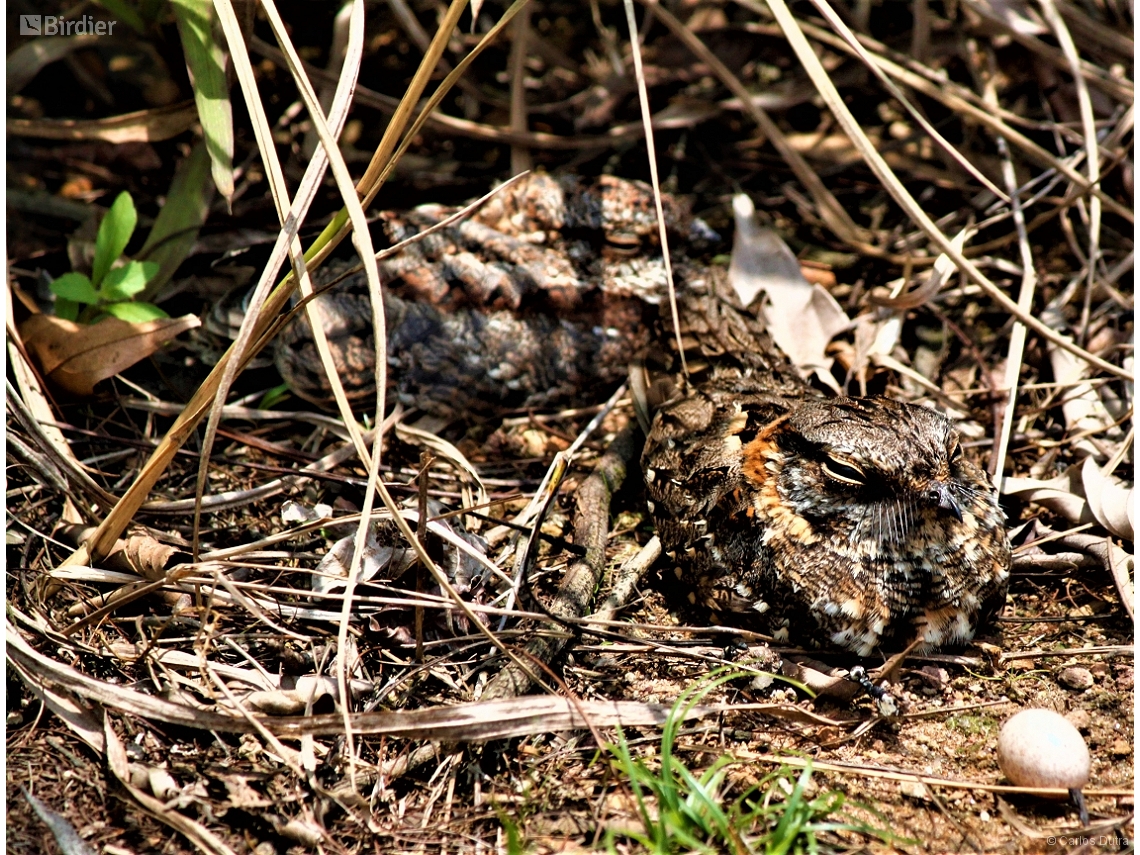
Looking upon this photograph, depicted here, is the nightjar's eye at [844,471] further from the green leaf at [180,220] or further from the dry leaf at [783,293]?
the green leaf at [180,220]

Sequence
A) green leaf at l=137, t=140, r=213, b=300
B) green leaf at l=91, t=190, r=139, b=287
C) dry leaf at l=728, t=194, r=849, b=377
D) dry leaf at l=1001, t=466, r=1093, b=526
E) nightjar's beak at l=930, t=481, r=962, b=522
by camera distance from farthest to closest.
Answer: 1. dry leaf at l=728, t=194, r=849, b=377
2. green leaf at l=137, t=140, r=213, b=300
3. green leaf at l=91, t=190, r=139, b=287
4. dry leaf at l=1001, t=466, r=1093, b=526
5. nightjar's beak at l=930, t=481, r=962, b=522

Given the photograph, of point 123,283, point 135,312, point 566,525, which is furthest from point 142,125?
point 566,525

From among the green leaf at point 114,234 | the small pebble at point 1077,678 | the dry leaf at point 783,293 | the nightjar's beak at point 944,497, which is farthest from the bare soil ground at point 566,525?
the nightjar's beak at point 944,497

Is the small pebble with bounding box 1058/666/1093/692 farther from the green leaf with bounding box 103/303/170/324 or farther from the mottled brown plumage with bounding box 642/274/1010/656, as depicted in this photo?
the green leaf with bounding box 103/303/170/324

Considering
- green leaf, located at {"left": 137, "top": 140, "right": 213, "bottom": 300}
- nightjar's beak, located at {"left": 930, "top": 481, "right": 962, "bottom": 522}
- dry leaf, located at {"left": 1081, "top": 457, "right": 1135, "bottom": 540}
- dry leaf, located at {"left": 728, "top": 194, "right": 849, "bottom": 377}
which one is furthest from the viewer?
dry leaf, located at {"left": 728, "top": 194, "right": 849, "bottom": 377}

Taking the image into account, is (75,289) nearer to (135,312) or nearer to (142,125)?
(135,312)

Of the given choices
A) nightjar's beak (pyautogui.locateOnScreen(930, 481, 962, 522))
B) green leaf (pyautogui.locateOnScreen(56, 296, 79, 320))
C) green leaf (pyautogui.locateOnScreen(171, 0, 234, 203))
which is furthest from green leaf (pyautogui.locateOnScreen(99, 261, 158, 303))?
nightjar's beak (pyautogui.locateOnScreen(930, 481, 962, 522))

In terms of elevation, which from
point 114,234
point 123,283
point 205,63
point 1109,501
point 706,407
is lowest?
point 1109,501
